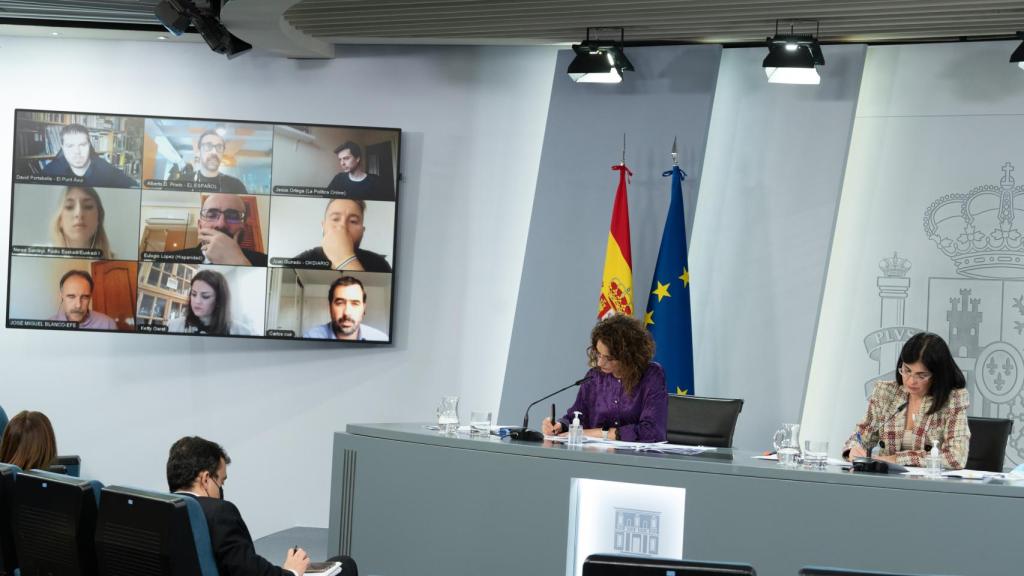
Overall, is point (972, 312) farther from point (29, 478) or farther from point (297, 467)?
point (29, 478)

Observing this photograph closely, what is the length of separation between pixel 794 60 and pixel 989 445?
222 cm

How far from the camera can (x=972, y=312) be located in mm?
6016

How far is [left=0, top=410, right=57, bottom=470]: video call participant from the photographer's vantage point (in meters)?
4.27

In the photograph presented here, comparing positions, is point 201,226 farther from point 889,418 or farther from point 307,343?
Answer: point 889,418

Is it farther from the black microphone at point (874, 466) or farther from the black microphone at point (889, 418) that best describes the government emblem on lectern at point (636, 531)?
the black microphone at point (889, 418)

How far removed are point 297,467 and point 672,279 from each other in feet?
8.76

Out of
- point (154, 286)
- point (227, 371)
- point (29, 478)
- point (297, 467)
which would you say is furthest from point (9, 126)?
point (29, 478)

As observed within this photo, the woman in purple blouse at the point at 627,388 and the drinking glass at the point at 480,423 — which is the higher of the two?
the woman in purple blouse at the point at 627,388

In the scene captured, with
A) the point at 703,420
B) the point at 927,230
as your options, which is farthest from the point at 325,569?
the point at 927,230

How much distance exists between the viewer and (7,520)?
12.6 feet

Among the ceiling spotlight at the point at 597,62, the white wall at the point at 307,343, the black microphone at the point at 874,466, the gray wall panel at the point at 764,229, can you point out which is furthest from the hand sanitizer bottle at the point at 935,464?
the white wall at the point at 307,343

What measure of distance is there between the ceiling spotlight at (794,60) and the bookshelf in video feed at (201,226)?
7.21 ft

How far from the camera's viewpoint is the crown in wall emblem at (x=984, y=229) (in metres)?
5.96

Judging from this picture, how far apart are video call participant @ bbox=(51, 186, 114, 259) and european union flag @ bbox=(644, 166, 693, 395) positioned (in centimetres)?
324
